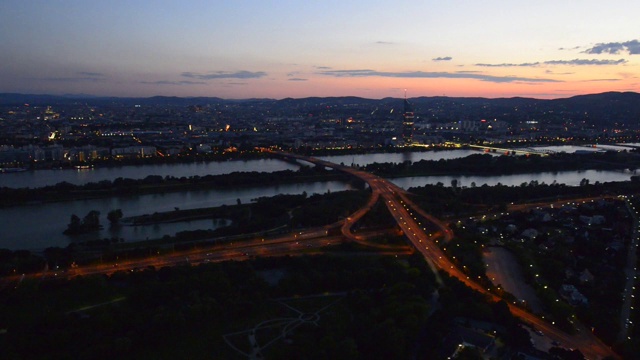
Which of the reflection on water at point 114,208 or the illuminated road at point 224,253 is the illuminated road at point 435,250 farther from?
the reflection on water at point 114,208

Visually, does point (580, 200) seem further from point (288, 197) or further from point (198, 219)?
point (198, 219)

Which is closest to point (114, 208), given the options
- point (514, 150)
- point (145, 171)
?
point (145, 171)

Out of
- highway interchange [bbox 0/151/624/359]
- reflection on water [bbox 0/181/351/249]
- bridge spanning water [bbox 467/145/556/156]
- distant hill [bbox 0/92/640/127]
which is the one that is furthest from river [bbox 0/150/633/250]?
distant hill [bbox 0/92/640/127]

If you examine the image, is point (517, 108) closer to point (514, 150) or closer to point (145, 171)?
point (514, 150)

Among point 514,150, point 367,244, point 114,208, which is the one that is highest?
point 514,150

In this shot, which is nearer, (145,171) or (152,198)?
(152,198)

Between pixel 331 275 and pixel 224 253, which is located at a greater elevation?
pixel 331 275

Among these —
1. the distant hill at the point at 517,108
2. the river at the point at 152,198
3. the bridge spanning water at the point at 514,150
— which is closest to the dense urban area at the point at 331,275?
the river at the point at 152,198

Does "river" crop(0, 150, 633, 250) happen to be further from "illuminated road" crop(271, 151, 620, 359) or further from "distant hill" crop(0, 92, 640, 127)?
"distant hill" crop(0, 92, 640, 127)

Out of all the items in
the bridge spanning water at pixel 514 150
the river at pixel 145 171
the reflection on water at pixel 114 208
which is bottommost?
the reflection on water at pixel 114 208

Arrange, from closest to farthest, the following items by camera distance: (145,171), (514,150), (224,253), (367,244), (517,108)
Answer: (224,253)
(367,244)
(145,171)
(514,150)
(517,108)

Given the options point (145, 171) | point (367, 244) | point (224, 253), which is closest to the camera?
point (224, 253)
